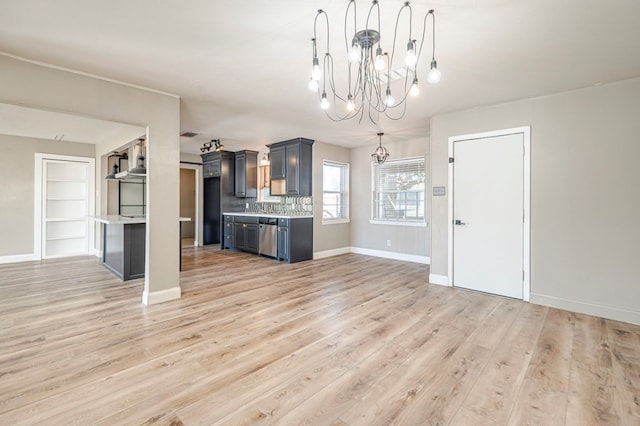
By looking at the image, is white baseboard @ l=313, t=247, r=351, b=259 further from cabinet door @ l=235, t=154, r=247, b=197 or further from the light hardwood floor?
cabinet door @ l=235, t=154, r=247, b=197

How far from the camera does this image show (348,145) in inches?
269

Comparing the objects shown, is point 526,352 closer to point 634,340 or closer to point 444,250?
point 634,340

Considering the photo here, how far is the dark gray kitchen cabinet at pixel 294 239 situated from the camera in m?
5.95

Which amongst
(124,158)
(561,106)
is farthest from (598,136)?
(124,158)

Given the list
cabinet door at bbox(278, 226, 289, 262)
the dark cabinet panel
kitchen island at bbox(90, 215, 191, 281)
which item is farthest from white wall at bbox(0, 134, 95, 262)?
cabinet door at bbox(278, 226, 289, 262)

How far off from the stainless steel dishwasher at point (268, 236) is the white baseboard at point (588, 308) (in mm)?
4361

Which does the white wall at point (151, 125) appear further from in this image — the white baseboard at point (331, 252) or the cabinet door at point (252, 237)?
the white baseboard at point (331, 252)

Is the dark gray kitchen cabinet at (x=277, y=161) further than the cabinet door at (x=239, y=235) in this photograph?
No

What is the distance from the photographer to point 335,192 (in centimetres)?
702

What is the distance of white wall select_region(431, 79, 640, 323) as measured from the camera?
317 centimetres

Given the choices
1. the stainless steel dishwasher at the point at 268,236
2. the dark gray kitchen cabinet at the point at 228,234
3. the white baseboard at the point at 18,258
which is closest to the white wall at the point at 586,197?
the stainless steel dishwasher at the point at 268,236

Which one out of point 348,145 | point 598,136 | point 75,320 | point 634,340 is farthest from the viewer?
point 348,145

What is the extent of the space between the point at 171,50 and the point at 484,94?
3.40m

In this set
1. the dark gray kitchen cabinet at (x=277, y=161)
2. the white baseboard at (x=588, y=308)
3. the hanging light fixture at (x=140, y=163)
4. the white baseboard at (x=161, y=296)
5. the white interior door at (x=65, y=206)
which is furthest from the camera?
the dark gray kitchen cabinet at (x=277, y=161)
